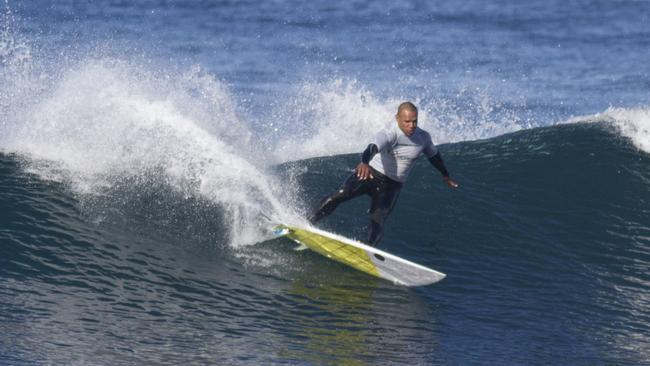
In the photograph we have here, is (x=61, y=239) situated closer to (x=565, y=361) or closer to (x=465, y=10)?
(x=565, y=361)

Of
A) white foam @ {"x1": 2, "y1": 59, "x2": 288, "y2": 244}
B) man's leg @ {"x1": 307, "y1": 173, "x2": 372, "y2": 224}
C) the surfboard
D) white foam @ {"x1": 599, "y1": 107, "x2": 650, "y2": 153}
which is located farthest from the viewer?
white foam @ {"x1": 599, "y1": 107, "x2": 650, "y2": 153}

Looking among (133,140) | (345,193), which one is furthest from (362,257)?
(133,140)

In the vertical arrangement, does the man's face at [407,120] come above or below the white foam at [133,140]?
above

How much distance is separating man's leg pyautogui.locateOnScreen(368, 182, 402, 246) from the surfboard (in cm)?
30

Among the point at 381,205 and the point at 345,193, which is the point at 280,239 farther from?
the point at 381,205

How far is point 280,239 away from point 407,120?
2.18m

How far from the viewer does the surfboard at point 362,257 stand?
9.48m

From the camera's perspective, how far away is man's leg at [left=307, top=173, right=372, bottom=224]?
10.0m

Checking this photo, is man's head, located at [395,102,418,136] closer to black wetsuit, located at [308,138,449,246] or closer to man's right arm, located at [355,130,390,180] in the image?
man's right arm, located at [355,130,390,180]

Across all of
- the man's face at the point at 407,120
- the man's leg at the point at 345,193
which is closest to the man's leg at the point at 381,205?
the man's leg at the point at 345,193

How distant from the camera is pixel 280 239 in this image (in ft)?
35.3

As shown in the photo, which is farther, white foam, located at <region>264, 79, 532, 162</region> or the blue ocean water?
white foam, located at <region>264, 79, 532, 162</region>

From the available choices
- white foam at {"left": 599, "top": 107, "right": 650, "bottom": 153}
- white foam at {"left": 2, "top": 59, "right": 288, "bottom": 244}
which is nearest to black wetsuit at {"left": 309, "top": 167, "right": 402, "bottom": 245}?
white foam at {"left": 2, "top": 59, "right": 288, "bottom": 244}

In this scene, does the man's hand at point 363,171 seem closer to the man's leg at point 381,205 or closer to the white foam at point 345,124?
the man's leg at point 381,205
